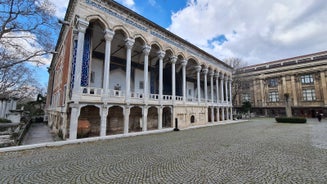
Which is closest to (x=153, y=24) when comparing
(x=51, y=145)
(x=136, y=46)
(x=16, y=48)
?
(x=136, y=46)

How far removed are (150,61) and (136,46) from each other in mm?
3630

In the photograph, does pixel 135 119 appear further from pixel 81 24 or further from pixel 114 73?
pixel 81 24

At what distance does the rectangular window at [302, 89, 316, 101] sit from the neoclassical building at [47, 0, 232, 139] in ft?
83.0

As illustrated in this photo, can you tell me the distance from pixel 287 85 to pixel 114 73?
1490 inches

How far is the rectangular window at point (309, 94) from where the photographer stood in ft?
105

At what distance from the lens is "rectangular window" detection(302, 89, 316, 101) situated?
32125mm

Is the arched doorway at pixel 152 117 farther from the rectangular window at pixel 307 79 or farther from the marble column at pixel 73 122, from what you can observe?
the rectangular window at pixel 307 79

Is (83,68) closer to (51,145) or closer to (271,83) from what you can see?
(51,145)

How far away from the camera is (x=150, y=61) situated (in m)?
19.6

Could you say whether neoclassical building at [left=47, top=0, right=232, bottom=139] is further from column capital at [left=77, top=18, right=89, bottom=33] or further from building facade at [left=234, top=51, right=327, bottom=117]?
building facade at [left=234, top=51, right=327, bottom=117]

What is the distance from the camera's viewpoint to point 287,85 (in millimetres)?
34969

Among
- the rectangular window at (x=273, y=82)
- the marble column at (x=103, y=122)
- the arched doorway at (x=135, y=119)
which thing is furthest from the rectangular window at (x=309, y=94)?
the marble column at (x=103, y=122)

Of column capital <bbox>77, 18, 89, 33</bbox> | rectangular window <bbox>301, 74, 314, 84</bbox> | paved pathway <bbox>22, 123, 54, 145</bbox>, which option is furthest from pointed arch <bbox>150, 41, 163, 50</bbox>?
rectangular window <bbox>301, 74, 314, 84</bbox>

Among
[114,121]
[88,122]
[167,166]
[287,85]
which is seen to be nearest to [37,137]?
[88,122]
